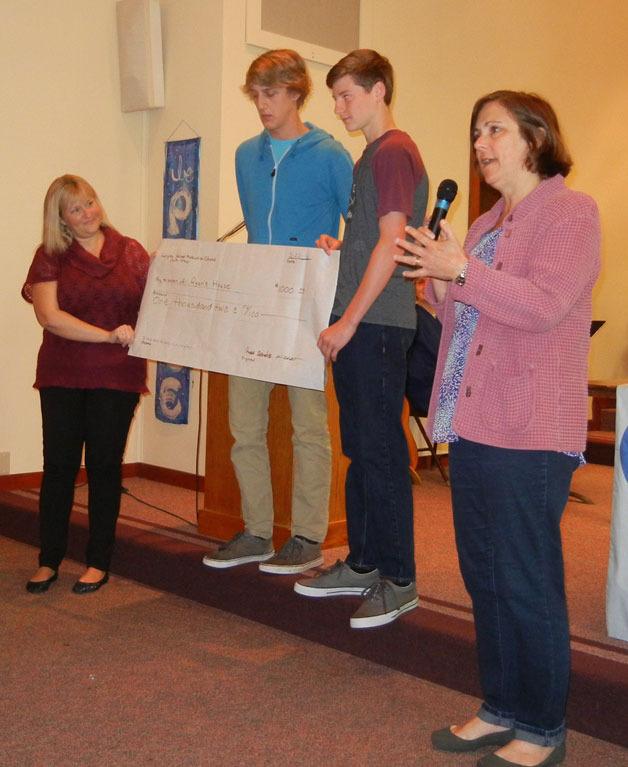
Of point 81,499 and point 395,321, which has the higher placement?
point 395,321

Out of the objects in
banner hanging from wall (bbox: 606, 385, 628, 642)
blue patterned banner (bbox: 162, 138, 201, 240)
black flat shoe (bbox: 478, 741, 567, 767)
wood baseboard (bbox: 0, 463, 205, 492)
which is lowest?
wood baseboard (bbox: 0, 463, 205, 492)

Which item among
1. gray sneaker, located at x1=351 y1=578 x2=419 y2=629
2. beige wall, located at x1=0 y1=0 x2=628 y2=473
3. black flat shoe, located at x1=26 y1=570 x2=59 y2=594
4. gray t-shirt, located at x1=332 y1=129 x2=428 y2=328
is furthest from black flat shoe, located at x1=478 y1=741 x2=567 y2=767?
beige wall, located at x1=0 y1=0 x2=628 y2=473

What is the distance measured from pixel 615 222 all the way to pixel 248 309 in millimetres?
5388

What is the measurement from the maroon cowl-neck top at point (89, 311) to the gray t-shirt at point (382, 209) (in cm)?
96

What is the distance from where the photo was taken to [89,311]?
338cm

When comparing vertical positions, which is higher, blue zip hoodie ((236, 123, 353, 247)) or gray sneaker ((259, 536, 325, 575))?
blue zip hoodie ((236, 123, 353, 247))

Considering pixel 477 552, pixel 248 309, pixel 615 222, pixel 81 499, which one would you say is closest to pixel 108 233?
pixel 248 309

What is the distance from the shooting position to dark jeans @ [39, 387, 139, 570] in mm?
3393

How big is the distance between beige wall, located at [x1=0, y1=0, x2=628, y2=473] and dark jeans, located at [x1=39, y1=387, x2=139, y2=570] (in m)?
1.45

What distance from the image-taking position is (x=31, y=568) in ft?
12.5

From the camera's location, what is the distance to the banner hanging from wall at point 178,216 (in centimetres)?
494

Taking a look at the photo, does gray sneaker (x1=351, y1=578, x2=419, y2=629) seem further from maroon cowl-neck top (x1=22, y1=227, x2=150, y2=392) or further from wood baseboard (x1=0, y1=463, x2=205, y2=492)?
wood baseboard (x1=0, y1=463, x2=205, y2=492)

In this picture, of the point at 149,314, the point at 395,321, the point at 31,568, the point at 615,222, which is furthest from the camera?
the point at 615,222

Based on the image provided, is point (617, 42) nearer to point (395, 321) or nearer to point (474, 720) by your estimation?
point (395, 321)
